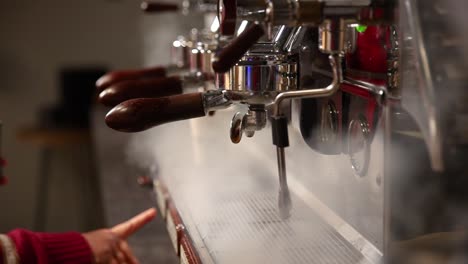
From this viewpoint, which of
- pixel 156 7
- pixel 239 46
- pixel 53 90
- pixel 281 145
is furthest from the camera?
pixel 53 90

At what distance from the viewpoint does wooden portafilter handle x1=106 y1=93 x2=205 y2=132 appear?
2.18 feet

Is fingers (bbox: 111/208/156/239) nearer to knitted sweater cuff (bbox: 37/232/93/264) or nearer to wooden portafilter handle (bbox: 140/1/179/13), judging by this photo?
knitted sweater cuff (bbox: 37/232/93/264)

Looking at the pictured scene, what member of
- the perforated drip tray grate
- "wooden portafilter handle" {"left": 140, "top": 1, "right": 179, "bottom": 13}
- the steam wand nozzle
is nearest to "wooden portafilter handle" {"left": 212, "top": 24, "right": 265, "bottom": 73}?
the steam wand nozzle

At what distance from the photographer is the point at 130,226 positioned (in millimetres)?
1032

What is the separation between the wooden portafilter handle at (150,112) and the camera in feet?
2.18

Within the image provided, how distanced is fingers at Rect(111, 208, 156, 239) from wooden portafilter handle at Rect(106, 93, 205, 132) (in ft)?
1.27

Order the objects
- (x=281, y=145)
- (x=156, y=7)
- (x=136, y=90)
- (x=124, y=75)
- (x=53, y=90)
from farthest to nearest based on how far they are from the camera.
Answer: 1. (x=53, y=90)
2. (x=156, y=7)
3. (x=124, y=75)
4. (x=136, y=90)
5. (x=281, y=145)

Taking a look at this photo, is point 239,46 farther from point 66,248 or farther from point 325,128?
point 66,248

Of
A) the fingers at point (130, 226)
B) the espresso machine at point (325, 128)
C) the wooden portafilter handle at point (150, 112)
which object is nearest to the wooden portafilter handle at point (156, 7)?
the espresso machine at point (325, 128)

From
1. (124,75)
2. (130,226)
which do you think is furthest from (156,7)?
(130,226)

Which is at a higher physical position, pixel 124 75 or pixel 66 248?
pixel 124 75

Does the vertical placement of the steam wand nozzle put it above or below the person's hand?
above

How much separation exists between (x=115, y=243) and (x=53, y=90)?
227 centimetres

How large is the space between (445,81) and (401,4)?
0.26 ft
